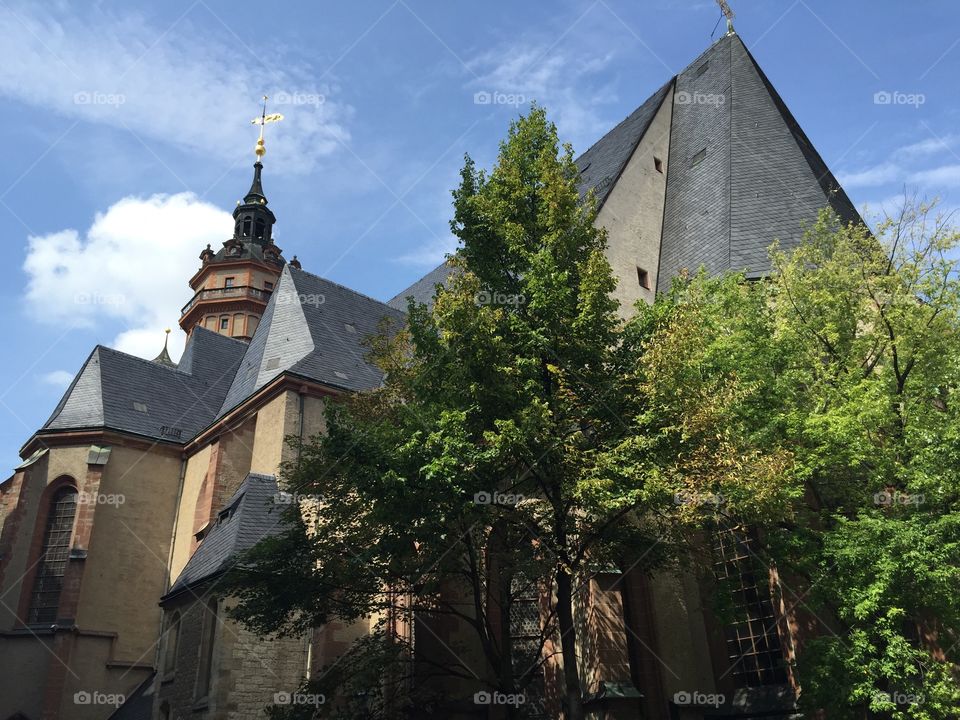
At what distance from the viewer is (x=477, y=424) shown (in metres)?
11.3

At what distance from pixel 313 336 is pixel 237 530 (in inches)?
349

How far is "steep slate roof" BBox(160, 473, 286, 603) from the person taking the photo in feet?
54.9

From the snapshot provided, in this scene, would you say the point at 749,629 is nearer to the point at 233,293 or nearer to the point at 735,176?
the point at 735,176

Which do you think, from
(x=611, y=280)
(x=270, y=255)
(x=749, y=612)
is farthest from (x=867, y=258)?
(x=270, y=255)

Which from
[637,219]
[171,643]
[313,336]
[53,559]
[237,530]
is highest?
Answer: [637,219]

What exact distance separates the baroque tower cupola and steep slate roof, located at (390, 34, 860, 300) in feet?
73.6

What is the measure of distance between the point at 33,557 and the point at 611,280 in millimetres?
20741

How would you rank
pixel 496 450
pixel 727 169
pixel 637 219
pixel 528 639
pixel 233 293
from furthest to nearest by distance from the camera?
pixel 233 293 < pixel 637 219 < pixel 727 169 < pixel 528 639 < pixel 496 450

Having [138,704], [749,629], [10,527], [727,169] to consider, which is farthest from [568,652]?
[10,527]

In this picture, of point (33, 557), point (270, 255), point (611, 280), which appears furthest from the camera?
point (270, 255)

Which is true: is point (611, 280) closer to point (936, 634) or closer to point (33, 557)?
point (936, 634)

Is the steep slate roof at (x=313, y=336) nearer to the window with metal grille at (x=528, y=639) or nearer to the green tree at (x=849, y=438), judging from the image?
the window with metal grille at (x=528, y=639)

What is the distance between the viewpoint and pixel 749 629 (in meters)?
14.8

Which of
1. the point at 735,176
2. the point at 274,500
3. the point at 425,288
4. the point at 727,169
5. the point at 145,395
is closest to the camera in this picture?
the point at 274,500
